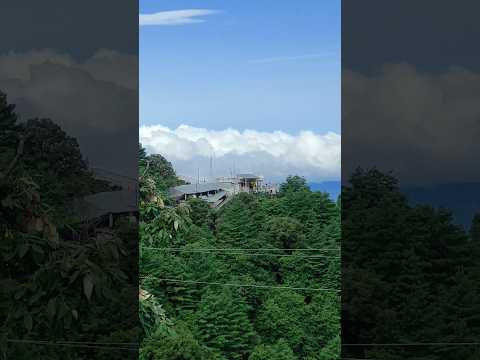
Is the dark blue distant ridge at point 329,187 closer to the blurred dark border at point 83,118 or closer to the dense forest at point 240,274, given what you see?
the dense forest at point 240,274

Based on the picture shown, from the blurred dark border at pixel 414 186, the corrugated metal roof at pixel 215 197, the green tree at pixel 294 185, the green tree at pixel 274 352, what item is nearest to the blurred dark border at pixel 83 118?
the corrugated metal roof at pixel 215 197

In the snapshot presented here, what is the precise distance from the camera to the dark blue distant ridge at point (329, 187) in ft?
22.0

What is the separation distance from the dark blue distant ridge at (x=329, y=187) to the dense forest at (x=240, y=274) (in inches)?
2.5

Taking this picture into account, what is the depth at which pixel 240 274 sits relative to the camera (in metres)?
6.80

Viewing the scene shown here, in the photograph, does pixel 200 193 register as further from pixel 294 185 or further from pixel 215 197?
pixel 294 185

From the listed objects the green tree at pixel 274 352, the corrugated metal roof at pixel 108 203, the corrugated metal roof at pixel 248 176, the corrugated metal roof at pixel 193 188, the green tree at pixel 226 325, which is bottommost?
the green tree at pixel 274 352

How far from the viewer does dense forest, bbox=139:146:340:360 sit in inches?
258

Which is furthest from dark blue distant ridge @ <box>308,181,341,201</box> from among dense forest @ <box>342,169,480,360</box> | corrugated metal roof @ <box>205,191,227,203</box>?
corrugated metal roof @ <box>205,191,227,203</box>

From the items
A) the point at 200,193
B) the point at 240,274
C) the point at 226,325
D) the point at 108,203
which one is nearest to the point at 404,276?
the point at 240,274

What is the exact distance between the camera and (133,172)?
6.20 meters

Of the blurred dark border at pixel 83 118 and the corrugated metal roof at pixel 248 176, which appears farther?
the corrugated metal roof at pixel 248 176

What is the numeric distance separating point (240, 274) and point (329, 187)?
3.81ft

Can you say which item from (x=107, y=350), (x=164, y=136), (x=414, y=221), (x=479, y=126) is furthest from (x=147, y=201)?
(x=479, y=126)

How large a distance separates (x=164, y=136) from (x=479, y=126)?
2927 millimetres
